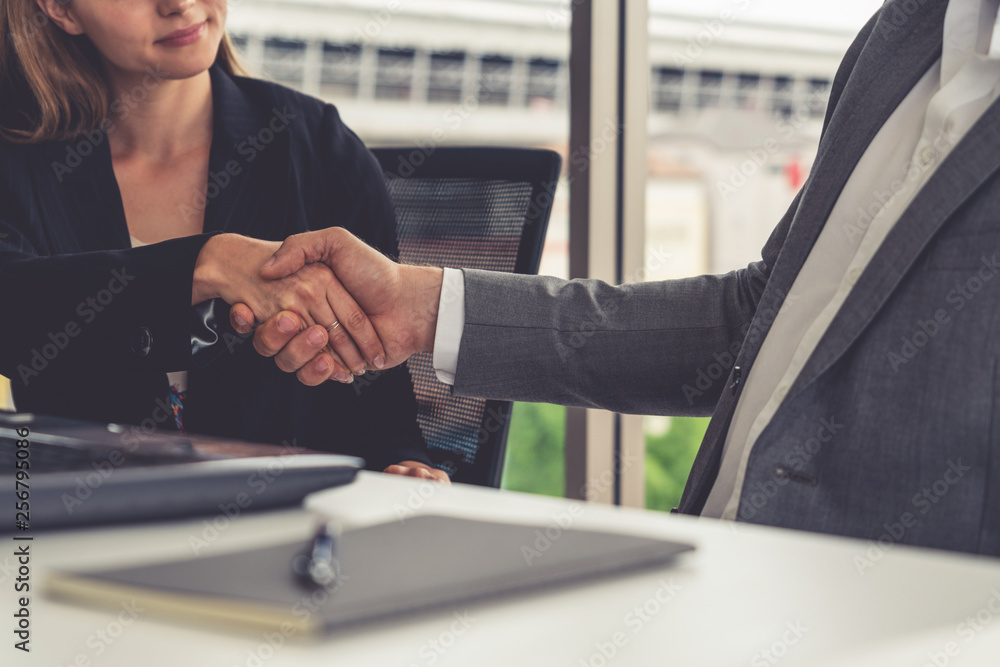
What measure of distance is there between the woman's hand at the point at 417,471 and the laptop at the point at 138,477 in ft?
1.72

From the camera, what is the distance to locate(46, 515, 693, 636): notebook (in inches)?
12.0

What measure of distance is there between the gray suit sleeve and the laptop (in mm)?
485

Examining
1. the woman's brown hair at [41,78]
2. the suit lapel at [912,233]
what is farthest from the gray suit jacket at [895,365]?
the woman's brown hair at [41,78]

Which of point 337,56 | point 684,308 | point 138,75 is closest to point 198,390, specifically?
point 138,75

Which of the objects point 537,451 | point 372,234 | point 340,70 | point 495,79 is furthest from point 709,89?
point 372,234

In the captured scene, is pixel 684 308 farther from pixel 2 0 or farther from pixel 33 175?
pixel 2 0

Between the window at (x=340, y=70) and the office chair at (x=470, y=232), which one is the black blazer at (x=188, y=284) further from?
the window at (x=340, y=70)

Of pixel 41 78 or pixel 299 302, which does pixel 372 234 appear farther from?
pixel 41 78

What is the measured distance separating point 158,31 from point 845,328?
42.1 inches

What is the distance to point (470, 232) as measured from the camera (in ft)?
4.00

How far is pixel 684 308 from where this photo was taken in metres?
1.03

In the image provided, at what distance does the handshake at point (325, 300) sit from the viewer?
1139 mm

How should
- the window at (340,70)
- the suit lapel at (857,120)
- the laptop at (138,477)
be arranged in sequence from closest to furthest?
the laptop at (138,477) < the suit lapel at (857,120) < the window at (340,70)

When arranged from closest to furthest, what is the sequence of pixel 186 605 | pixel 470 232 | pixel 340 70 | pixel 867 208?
1. pixel 186 605
2. pixel 867 208
3. pixel 470 232
4. pixel 340 70
